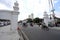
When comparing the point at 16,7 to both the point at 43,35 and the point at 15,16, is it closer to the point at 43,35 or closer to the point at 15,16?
the point at 15,16

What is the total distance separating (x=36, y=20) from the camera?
85.8 metres

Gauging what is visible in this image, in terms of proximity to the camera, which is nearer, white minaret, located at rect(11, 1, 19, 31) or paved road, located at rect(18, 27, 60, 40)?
paved road, located at rect(18, 27, 60, 40)

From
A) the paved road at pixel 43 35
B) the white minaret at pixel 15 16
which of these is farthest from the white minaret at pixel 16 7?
the paved road at pixel 43 35

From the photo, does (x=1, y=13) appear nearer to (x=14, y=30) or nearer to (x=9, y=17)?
(x=9, y=17)

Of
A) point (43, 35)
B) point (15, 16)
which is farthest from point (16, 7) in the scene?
point (43, 35)

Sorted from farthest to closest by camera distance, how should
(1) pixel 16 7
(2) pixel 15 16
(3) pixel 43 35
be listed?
(2) pixel 15 16 < (1) pixel 16 7 < (3) pixel 43 35

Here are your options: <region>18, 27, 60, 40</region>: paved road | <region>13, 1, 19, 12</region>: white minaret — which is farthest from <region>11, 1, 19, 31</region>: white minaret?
<region>18, 27, 60, 40</region>: paved road

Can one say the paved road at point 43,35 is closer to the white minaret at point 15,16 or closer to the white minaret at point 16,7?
the white minaret at point 15,16

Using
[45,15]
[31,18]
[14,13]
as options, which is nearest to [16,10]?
[14,13]

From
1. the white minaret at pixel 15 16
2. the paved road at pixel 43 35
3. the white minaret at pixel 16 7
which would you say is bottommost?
the paved road at pixel 43 35

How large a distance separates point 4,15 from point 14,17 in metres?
1.33

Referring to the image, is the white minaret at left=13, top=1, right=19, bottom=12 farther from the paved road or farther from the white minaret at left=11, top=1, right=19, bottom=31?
the paved road

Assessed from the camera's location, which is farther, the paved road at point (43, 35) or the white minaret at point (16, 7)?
the white minaret at point (16, 7)

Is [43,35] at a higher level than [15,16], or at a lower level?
lower
